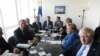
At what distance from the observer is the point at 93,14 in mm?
6398

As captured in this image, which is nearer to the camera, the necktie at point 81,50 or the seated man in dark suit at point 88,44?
the seated man in dark suit at point 88,44

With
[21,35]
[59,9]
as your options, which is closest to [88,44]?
[21,35]

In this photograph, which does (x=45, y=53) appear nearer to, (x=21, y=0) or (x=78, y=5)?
(x=21, y=0)

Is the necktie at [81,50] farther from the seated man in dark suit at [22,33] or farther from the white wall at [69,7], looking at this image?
the white wall at [69,7]

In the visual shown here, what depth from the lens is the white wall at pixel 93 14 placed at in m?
5.91

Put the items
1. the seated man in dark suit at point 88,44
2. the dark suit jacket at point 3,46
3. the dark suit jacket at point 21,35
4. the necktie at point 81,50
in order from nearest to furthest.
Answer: the seated man in dark suit at point 88,44
the necktie at point 81,50
the dark suit jacket at point 3,46
the dark suit jacket at point 21,35

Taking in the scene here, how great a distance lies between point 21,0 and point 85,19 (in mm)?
3612

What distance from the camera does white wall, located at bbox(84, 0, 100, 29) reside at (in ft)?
19.4

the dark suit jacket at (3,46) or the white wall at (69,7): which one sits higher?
the white wall at (69,7)

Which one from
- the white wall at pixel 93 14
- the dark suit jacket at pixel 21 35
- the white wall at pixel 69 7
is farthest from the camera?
the white wall at pixel 69 7

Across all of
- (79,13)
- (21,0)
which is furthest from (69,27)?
(79,13)

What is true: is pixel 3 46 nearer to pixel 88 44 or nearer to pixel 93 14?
pixel 88 44

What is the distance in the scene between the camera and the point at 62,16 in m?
7.26

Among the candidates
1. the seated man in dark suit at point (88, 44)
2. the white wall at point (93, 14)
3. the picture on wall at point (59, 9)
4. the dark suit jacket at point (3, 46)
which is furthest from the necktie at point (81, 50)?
the picture on wall at point (59, 9)
